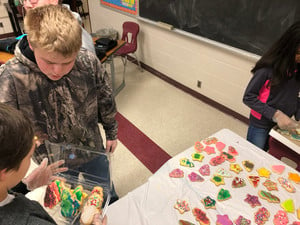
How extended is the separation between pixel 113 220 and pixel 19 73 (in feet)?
2.64

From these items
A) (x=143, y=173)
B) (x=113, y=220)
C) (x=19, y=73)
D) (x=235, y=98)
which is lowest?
(x=143, y=173)

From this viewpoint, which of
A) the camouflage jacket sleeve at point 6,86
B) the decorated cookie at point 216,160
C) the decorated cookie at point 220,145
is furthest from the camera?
the decorated cookie at point 220,145

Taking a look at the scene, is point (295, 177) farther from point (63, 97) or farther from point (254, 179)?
point (63, 97)

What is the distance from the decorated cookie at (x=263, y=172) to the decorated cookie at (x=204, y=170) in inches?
11.8

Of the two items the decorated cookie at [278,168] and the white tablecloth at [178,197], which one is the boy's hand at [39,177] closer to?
the white tablecloth at [178,197]

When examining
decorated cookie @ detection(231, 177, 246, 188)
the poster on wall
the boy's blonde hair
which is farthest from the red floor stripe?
the poster on wall

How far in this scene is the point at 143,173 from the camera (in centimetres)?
231

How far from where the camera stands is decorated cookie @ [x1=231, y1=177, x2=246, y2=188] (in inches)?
54.6

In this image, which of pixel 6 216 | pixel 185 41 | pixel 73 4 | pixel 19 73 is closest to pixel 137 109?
pixel 185 41

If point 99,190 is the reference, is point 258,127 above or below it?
below

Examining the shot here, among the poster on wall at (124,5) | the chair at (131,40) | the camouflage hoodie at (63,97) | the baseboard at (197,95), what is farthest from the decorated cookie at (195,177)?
the poster on wall at (124,5)

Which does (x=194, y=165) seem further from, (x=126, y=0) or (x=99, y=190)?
(x=126, y=0)

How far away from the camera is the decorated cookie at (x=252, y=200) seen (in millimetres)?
1290

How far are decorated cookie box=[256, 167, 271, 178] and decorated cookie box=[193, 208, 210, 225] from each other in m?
0.46
